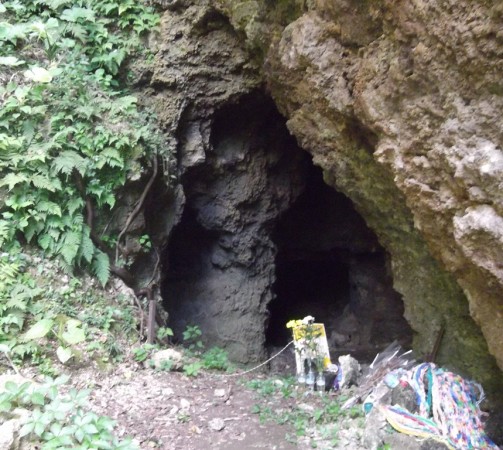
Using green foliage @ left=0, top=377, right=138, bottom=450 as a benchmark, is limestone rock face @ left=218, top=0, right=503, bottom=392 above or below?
above

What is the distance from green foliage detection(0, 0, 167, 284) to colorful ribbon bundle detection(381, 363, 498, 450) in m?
3.27

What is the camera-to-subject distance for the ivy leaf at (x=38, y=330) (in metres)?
4.33

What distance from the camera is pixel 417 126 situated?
12.0ft

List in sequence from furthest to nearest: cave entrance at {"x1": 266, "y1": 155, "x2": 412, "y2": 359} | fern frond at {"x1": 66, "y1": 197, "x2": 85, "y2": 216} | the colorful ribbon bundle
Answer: cave entrance at {"x1": 266, "y1": 155, "x2": 412, "y2": 359}, fern frond at {"x1": 66, "y1": 197, "x2": 85, "y2": 216}, the colorful ribbon bundle

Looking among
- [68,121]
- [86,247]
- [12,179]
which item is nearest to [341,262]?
[86,247]

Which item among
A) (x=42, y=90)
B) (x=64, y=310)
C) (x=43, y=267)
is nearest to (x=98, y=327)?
(x=64, y=310)

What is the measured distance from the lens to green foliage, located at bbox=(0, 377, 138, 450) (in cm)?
317

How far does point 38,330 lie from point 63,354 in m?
0.33

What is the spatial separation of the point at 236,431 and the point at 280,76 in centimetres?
369

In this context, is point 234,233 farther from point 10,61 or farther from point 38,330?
point 38,330

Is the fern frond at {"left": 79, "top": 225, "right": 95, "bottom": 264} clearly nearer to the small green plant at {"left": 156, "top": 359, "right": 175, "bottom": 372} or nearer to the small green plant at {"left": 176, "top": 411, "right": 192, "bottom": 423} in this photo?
the small green plant at {"left": 156, "top": 359, "right": 175, "bottom": 372}

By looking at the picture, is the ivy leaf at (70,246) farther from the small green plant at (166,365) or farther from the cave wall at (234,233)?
the cave wall at (234,233)

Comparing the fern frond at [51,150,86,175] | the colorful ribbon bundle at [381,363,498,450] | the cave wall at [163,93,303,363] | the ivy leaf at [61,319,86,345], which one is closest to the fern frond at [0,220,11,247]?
the fern frond at [51,150,86,175]

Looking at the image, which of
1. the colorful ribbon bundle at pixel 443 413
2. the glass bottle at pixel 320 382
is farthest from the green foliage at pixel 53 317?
the colorful ribbon bundle at pixel 443 413
